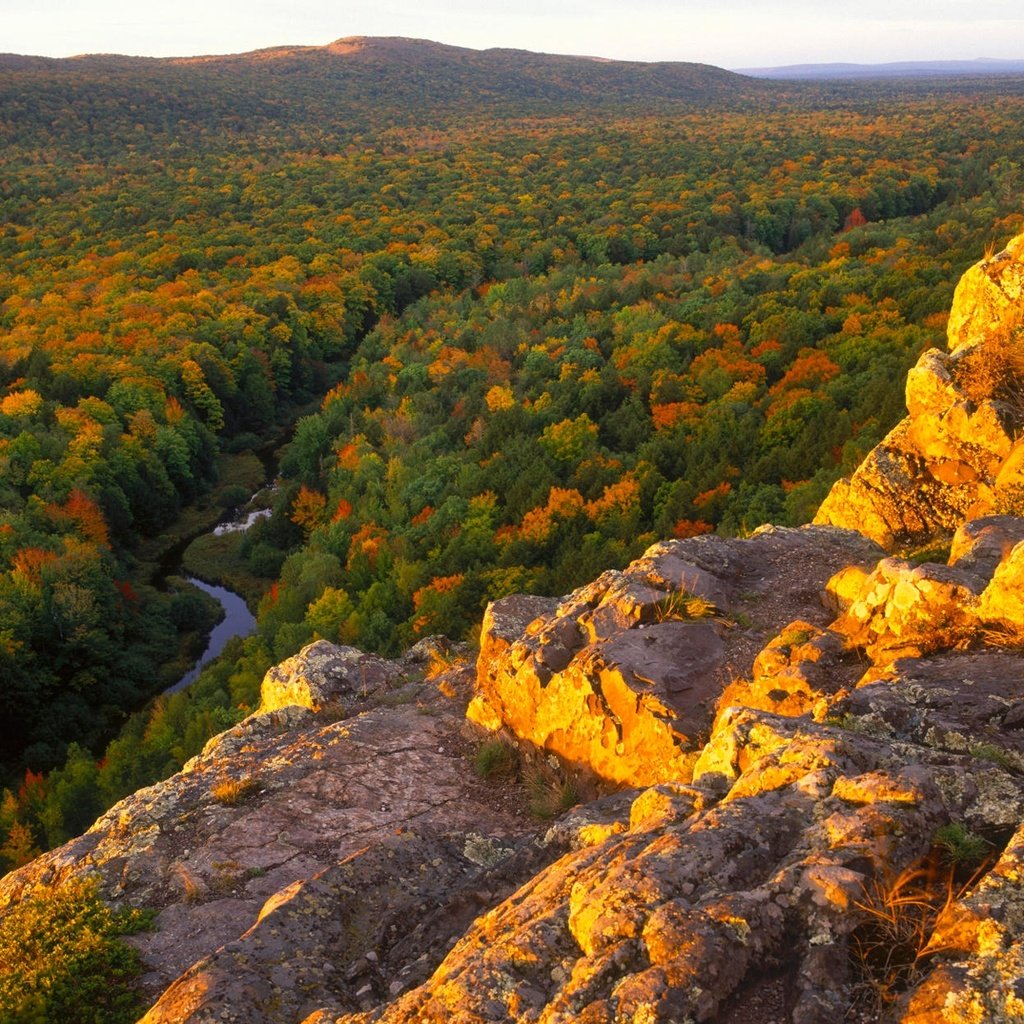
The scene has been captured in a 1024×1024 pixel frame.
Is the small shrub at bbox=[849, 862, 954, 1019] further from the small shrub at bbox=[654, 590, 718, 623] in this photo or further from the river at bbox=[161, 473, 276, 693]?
the river at bbox=[161, 473, 276, 693]

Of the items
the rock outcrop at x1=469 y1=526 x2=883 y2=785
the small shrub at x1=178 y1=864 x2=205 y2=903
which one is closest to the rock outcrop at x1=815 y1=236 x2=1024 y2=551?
the rock outcrop at x1=469 y1=526 x2=883 y2=785

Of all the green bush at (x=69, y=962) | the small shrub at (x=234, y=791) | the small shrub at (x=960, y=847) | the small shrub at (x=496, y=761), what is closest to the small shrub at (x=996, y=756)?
the small shrub at (x=960, y=847)

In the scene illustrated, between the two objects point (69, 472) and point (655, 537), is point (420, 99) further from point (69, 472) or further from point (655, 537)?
point (655, 537)

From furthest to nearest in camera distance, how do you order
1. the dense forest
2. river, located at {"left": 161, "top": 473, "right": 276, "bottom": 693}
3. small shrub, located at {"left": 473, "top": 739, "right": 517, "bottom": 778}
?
river, located at {"left": 161, "top": 473, "right": 276, "bottom": 693} < the dense forest < small shrub, located at {"left": 473, "top": 739, "right": 517, "bottom": 778}

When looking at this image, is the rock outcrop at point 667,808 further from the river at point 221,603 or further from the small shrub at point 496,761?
the river at point 221,603

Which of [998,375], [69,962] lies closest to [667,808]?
→ [69,962]

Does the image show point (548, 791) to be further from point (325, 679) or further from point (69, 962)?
point (69, 962)

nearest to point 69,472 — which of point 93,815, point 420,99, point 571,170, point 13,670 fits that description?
point 13,670
